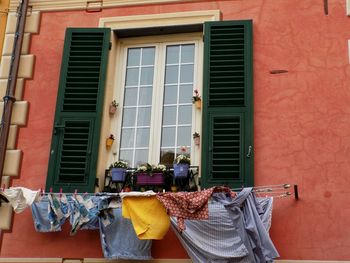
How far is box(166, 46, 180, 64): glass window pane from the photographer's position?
27.7ft

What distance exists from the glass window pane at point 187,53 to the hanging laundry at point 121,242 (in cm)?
230

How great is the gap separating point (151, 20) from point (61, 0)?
138 centimetres

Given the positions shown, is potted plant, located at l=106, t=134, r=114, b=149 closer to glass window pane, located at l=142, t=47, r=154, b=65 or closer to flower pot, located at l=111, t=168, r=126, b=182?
flower pot, located at l=111, t=168, r=126, b=182

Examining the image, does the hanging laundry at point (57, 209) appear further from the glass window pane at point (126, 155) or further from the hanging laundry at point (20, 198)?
the glass window pane at point (126, 155)

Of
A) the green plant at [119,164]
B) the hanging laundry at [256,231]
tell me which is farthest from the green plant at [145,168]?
the hanging laundry at [256,231]

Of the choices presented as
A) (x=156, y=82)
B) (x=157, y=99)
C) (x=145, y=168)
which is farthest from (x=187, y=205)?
(x=156, y=82)

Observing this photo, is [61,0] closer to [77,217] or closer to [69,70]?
[69,70]

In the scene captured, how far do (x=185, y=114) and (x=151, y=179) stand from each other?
1.07 metres

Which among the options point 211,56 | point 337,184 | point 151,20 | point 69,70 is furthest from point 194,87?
point 337,184

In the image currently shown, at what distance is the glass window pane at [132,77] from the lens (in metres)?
8.43

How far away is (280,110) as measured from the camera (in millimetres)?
7641

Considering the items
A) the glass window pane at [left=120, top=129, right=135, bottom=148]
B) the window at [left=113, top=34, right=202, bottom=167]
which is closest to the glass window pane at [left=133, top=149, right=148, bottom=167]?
the window at [left=113, top=34, right=202, bottom=167]

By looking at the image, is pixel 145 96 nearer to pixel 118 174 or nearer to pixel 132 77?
pixel 132 77

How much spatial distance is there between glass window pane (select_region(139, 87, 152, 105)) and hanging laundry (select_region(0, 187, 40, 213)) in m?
1.97
